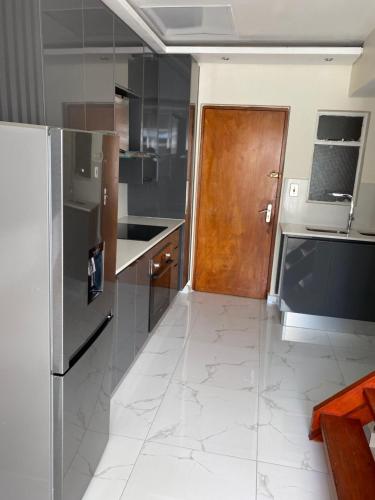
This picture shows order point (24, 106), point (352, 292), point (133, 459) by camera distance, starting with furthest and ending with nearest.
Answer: point (352, 292)
point (133, 459)
point (24, 106)

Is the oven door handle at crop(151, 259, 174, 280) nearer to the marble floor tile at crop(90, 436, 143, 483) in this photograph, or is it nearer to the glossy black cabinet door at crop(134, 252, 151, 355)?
the glossy black cabinet door at crop(134, 252, 151, 355)

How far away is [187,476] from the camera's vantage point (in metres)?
1.88

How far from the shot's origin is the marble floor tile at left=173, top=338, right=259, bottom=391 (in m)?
2.69

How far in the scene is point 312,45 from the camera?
3.21 m

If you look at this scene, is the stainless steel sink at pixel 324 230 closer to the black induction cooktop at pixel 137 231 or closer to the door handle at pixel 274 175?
the door handle at pixel 274 175

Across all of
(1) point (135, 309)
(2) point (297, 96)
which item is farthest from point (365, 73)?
Answer: (1) point (135, 309)

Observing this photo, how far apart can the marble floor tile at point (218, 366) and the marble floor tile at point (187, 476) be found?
0.67 m

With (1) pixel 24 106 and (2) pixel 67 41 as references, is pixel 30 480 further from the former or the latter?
(2) pixel 67 41

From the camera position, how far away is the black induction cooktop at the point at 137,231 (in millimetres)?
3006

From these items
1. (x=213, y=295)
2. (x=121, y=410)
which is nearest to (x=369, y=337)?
(x=213, y=295)

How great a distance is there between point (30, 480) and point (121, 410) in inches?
34.0

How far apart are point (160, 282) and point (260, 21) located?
6.69 ft

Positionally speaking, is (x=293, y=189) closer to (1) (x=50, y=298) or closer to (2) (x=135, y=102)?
(2) (x=135, y=102)

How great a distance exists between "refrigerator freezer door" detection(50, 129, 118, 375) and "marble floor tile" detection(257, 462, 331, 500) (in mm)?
1104
